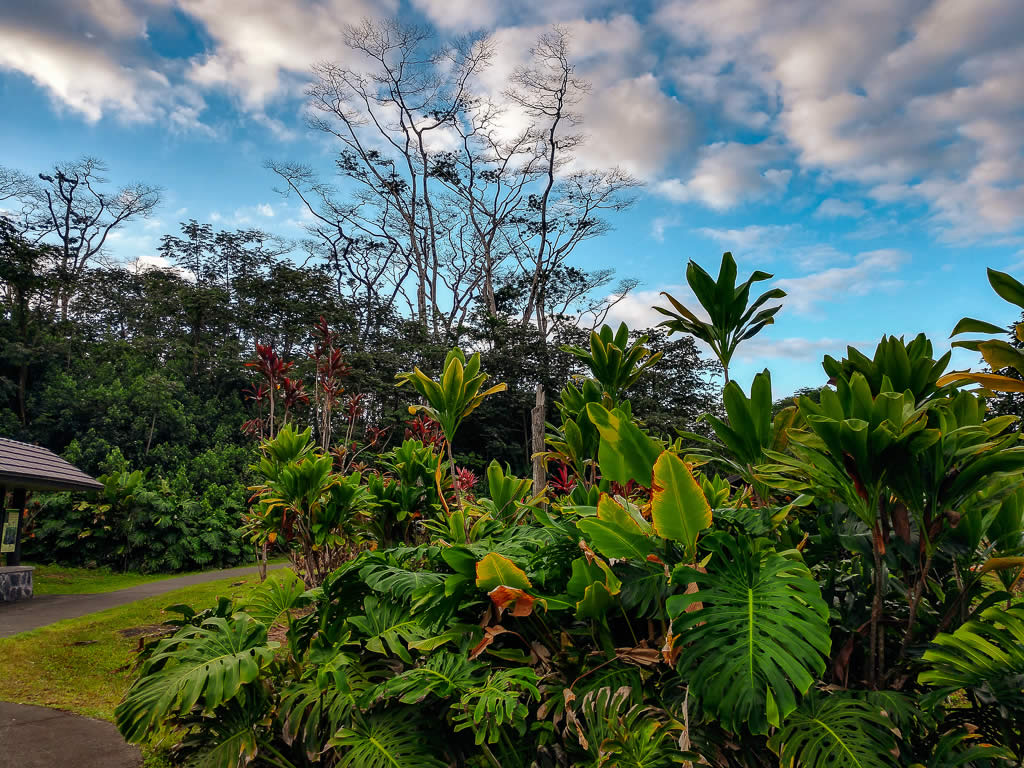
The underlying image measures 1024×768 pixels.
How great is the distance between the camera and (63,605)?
7.12 metres

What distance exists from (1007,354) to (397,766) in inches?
90.9

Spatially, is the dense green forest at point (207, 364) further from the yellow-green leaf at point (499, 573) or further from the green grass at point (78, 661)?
the yellow-green leaf at point (499, 573)

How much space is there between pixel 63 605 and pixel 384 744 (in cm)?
751

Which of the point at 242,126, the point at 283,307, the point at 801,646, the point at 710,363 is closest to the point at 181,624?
the point at 801,646

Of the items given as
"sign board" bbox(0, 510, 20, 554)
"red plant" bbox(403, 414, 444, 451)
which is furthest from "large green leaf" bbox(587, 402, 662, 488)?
"sign board" bbox(0, 510, 20, 554)

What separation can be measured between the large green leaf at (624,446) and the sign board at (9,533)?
32.6ft

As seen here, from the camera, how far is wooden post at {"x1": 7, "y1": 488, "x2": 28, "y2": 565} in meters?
8.29

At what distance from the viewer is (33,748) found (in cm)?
273

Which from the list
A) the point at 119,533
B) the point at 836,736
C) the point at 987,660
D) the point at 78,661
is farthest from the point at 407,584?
the point at 119,533

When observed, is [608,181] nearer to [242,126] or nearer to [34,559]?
[242,126]

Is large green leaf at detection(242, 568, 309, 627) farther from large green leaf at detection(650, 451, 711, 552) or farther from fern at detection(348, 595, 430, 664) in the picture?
large green leaf at detection(650, 451, 711, 552)

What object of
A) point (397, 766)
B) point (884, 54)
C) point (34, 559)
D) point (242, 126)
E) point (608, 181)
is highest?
point (608, 181)

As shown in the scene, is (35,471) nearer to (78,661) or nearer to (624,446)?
(78,661)

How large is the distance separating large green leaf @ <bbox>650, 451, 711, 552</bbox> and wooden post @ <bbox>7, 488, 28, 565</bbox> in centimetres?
1026
